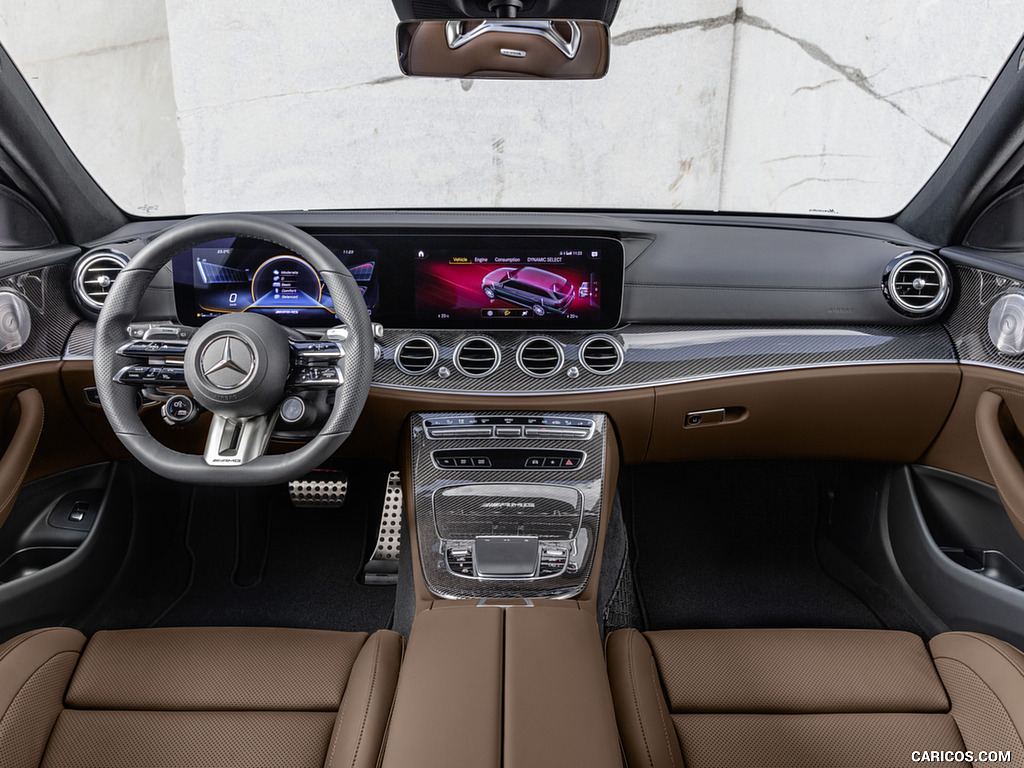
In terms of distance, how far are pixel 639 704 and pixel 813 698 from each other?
1.15 ft

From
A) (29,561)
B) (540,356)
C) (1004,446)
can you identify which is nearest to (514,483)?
(540,356)

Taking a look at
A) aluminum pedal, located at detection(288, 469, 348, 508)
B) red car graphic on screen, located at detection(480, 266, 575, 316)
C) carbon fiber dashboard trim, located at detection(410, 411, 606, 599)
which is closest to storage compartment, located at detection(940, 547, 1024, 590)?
carbon fiber dashboard trim, located at detection(410, 411, 606, 599)

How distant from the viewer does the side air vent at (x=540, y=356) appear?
1716 millimetres

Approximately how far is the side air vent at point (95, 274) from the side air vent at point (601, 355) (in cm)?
125

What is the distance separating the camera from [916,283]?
1714 millimetres

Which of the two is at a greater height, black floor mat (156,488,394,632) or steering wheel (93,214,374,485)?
steering wheel (93,214,374,485)

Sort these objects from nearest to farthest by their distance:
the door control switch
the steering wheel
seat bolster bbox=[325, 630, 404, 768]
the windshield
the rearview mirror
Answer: seat bolster bbox=[325, 630, 404, 768] → the steering wheel → the rearview mirror → the door control switch → the windshield

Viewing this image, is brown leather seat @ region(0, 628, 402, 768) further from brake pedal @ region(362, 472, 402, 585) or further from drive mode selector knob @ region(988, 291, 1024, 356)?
drive mode selector knob @ region(988, 291, 1024, 356)

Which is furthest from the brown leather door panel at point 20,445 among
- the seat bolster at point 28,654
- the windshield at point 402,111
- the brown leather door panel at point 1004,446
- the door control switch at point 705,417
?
the windshield at point 402,111

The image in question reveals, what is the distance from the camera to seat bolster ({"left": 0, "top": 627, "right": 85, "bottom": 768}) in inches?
41.3

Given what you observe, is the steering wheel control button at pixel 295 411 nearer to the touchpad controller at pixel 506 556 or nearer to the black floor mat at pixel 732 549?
the touchpad controller at pixel 506 556

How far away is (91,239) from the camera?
5.89 ft

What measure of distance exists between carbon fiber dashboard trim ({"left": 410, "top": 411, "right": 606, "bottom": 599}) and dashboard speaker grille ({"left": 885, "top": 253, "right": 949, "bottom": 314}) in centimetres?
86

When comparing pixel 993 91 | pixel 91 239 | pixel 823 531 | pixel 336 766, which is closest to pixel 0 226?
pixel 91 239
